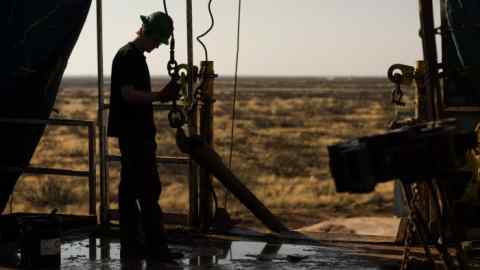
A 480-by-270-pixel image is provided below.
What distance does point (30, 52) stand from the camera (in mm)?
8695

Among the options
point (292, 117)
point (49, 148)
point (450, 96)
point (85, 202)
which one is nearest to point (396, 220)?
point (450, 96)

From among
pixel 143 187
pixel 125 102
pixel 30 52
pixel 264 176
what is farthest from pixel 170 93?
pixel 264 176

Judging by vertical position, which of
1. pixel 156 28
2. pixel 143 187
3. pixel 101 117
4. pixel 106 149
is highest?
pixel 156 28

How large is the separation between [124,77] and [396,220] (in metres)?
5.01

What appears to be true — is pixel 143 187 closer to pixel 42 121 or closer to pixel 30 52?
pixel 42 121

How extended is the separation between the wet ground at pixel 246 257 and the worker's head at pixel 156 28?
1.70 metres

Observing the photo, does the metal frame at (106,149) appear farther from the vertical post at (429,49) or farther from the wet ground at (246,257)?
the vertical post at (429,49)

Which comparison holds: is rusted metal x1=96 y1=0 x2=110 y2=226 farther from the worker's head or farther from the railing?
the worker's head

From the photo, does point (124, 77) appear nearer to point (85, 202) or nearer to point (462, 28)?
point (462, 28)

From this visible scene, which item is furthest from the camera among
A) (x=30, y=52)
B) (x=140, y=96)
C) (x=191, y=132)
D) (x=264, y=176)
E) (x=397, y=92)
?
(x=264, y=176)

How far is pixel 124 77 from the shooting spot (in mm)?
7195

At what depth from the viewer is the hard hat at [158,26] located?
7.19 meters

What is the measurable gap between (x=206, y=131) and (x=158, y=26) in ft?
5.52

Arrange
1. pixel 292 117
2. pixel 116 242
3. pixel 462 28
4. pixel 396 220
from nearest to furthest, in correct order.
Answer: pixel 462 28
pixel 116 242
pixel 396 220
pixel 292 117
